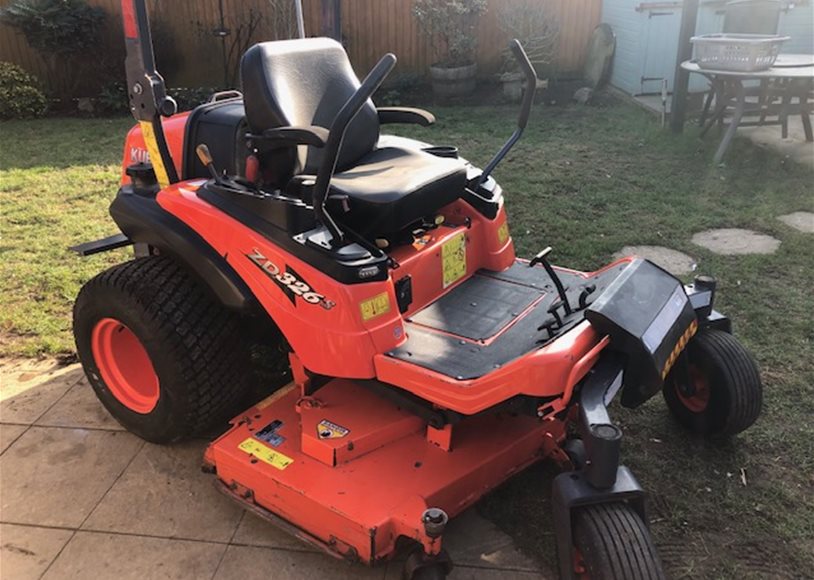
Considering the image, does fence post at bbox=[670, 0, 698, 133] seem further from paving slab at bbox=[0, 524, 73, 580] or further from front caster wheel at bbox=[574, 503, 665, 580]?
paving slab at bbox=[0, 524, 73, 580]

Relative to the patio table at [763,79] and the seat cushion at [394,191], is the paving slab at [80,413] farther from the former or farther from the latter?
the patio table at [763,79]

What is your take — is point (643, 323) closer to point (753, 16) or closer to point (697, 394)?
point (697, 394)

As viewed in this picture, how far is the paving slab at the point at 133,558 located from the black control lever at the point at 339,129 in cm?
114

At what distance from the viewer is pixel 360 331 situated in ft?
8.05

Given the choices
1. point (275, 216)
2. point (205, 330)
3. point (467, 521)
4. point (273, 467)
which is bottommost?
point (467, 521)

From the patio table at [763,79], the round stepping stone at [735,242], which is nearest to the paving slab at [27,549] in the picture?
the round stepping stone at [735,242]

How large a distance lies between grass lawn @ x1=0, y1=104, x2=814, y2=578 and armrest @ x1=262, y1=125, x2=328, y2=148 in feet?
4.62

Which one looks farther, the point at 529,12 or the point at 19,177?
the point at 529,12

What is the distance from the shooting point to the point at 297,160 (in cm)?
285

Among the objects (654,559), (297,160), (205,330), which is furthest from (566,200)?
(654,559)

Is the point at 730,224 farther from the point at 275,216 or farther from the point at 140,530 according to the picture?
the point at 140,530

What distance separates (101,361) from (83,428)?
296mm

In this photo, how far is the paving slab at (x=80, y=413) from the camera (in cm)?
309

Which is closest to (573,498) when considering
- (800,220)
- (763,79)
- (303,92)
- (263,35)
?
(303,92)
